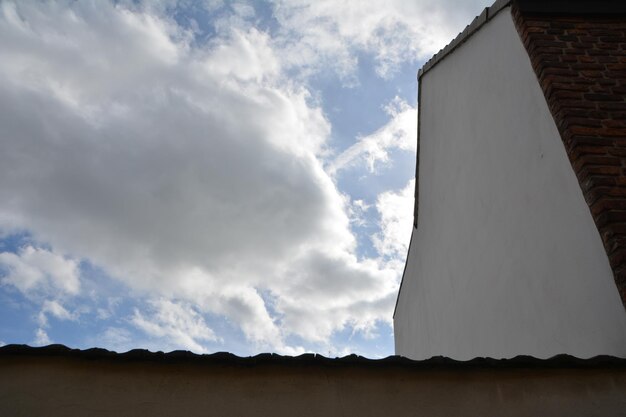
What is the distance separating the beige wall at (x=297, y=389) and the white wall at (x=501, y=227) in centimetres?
68

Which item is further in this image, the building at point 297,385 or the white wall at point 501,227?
the white wall at point 501,227

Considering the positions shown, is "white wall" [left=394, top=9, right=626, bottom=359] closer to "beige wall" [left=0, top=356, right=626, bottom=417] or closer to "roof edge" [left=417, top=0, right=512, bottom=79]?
"roof edge" [left=417, top=0, right=512, bottom=79]

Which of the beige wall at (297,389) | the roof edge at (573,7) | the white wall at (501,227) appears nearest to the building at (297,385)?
the beige wall at (297,389)

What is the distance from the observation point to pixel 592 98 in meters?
4.16

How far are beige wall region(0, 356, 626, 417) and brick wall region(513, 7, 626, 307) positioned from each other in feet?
2.45

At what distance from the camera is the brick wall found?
3473mm

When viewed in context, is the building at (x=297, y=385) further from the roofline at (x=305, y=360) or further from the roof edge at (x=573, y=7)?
the roof edge at (x=573, y=7)

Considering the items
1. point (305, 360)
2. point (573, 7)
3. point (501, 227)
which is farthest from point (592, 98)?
point (305, 360)

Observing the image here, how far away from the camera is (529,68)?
472 cm

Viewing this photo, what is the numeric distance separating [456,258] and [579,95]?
2952 millimetres

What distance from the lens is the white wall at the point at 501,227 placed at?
12.6ft

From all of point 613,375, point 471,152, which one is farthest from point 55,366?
point 471,152

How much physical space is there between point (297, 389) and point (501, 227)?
3.22 metres

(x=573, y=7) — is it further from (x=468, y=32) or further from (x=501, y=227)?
(x=501, y=227)
